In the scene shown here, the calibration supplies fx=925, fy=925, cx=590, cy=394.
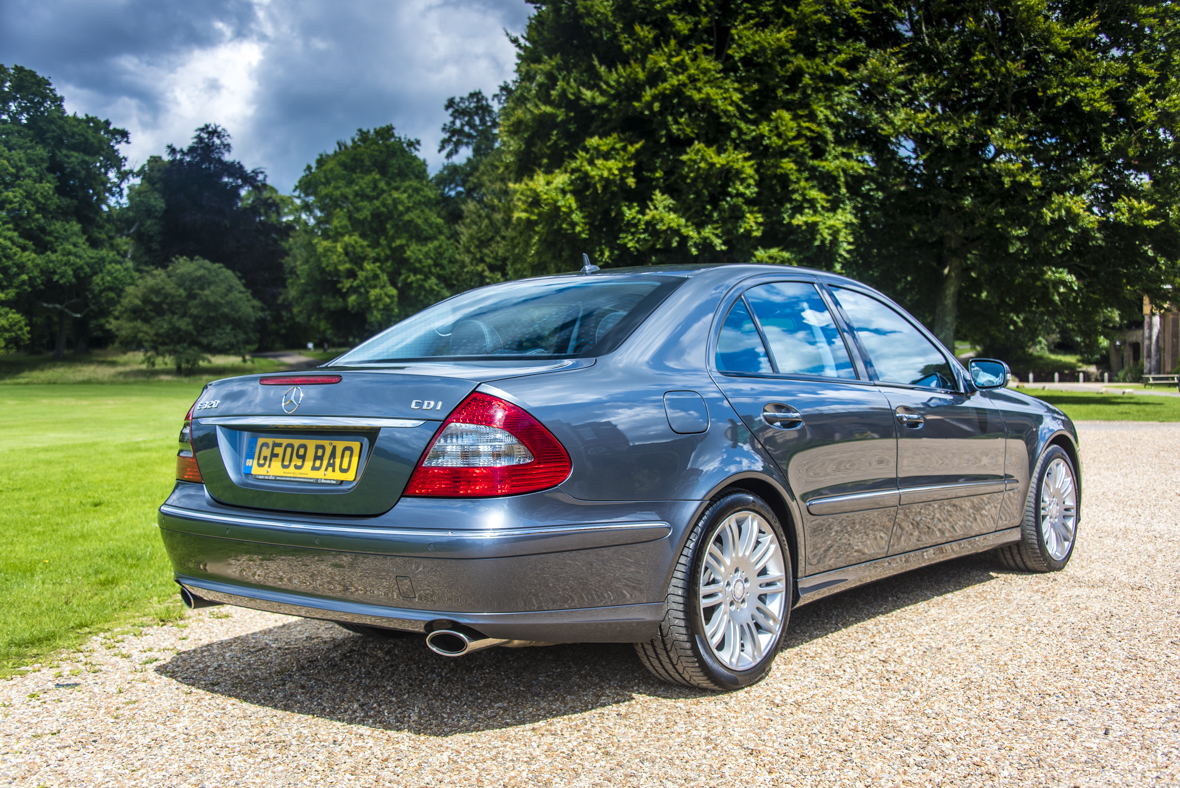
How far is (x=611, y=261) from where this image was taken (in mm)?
21078

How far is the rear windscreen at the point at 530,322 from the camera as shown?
3398mm

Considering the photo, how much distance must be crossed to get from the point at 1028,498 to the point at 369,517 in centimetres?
400

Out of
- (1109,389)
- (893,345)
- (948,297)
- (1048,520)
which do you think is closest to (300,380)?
(893,345)

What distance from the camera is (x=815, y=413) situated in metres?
3.79

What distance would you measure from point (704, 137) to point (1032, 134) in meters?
8.23

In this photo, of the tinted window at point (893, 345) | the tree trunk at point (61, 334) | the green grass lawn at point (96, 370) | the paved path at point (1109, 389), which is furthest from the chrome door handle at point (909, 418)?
the tree trunk at point (61, 334)

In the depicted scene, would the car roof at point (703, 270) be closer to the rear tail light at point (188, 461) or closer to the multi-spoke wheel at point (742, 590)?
the multi-spoke wheel at point (742, 590)

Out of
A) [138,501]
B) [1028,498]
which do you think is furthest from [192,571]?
[138,501]

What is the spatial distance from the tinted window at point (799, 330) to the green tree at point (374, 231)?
46.6 meters

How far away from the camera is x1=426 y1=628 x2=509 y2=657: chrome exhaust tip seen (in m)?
2.75

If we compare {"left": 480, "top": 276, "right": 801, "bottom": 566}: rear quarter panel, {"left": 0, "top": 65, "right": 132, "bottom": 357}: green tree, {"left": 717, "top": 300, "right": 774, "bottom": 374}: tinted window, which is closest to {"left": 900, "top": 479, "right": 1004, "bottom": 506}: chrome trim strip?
{"left": 480, "top": 276, "right": 801, "bottom": 566}: rear quarter panel

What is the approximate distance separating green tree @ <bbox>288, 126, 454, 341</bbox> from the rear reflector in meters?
47.1

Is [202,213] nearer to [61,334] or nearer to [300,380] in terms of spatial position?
[61,334]

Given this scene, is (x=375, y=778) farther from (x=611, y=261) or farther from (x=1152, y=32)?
(x=1152, y=32)
